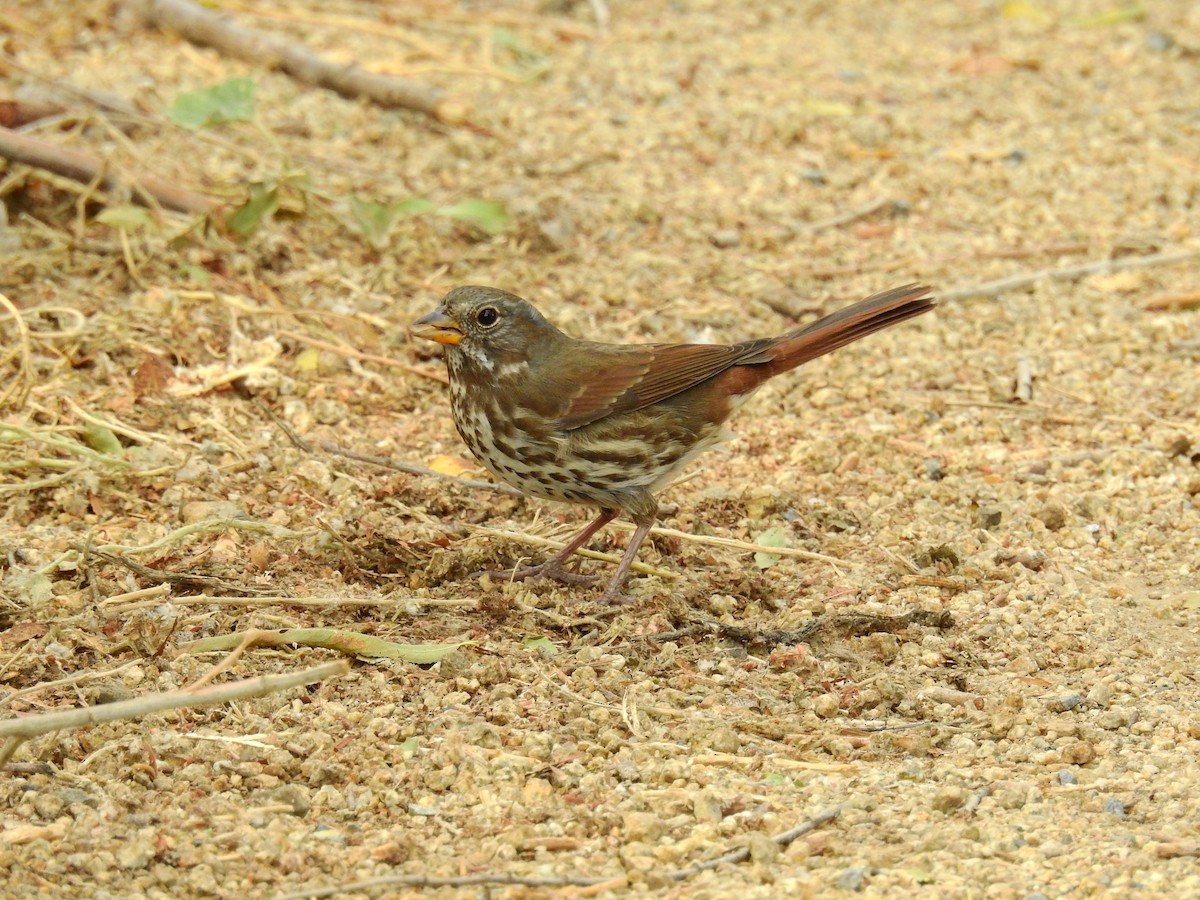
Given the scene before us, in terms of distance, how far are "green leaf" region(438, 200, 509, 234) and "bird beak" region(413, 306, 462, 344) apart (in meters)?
1.72

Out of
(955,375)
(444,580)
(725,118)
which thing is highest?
(725,118)

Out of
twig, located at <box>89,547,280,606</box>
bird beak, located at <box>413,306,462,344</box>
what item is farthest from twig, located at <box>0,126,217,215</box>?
twig, located at <box>89,547,280,606</box>

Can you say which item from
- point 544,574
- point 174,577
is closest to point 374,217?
point 544,574

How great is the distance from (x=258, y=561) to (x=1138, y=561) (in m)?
2.85

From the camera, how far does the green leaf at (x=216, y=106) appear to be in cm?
677

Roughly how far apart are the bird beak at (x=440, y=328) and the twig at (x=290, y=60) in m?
3.09

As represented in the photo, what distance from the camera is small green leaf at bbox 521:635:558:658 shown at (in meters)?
4.51

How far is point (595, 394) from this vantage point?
16.6 feet

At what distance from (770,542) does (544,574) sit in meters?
0.78

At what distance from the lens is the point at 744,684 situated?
437 centimetres

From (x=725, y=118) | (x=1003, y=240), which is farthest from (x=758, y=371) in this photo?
(x=725, y=118)

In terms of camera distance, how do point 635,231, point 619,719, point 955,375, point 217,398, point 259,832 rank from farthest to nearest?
point 635,231 < point 955,375 < point 217,398 < point 619,719 < point 259,832

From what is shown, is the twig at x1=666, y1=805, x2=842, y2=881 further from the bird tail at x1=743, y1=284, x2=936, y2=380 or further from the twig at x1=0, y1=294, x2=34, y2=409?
the twig at x1=0, y1=294, x2=34, y2=409

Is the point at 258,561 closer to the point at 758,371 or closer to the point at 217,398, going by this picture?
the point at 217,398
